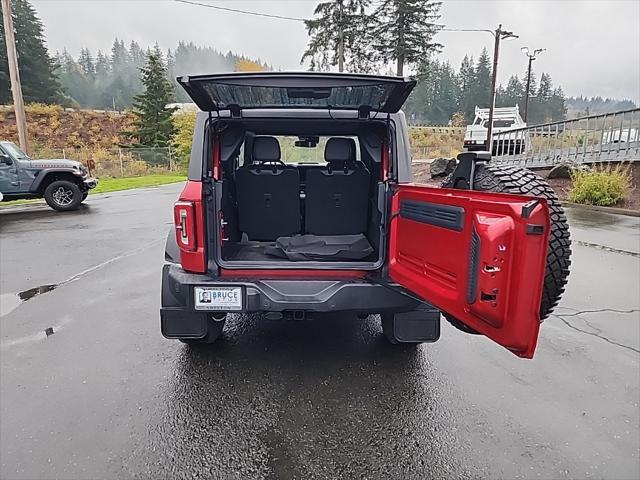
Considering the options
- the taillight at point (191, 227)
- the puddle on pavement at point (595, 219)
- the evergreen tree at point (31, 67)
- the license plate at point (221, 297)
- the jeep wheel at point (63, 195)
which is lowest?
the puddle on pavement at point (595, 219)

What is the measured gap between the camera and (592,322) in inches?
157

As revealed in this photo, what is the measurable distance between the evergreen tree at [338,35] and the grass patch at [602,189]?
23.4 meters

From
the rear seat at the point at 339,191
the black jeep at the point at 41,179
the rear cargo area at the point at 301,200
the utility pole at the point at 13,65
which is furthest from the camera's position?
the utility pole at the point at 13,65

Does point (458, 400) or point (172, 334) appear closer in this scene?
point (458, 400)

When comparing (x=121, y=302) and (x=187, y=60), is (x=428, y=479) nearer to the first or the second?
(x=121, y=302)

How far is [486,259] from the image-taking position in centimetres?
169

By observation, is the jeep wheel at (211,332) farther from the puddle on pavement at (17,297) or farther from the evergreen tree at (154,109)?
the evergreen tree at (154,109)

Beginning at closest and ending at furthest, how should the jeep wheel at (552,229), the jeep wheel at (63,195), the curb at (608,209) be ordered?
the jeep wheel at (552,229) → the curb at (608,209) → the jeep wheel at (63,195)

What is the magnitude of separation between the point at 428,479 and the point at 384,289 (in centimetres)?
104

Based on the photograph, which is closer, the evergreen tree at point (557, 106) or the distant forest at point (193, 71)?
the distant forest at point (193, 71)

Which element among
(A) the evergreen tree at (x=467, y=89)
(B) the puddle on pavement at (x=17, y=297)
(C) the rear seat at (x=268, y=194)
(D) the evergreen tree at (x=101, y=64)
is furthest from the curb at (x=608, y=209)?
(D) the evergreen tree at (x=101, y=64)

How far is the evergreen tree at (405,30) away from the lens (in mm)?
31781

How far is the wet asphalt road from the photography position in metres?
2.14

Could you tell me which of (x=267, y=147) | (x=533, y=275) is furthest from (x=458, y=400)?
(x=267, y=147)
